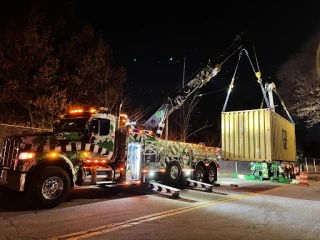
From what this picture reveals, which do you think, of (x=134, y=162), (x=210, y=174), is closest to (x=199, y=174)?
(x=210, y=174)

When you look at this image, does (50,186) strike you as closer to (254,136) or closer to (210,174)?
(210,174)

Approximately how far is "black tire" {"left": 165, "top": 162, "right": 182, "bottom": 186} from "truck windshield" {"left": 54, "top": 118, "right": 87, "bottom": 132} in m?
4.70

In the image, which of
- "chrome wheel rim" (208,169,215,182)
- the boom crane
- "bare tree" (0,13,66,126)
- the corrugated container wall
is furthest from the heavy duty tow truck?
"bare tree" (0,13,66,126)

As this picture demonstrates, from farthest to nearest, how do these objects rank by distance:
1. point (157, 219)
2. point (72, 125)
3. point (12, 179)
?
point (72, 125) < point (12, 179) < point (157, 219)

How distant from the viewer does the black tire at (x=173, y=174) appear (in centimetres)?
1245

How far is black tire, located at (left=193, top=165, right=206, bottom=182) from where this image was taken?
1398 cm

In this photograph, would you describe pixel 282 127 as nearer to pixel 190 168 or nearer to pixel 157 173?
pixel 190 168

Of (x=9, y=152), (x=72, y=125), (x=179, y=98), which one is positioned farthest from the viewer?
(x=179, y=98)

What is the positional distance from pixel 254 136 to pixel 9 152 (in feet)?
39.8

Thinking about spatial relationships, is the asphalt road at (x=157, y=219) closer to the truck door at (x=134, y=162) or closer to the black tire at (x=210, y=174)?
the truck door at (x=134, y=162)

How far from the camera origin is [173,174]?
41.9 ft

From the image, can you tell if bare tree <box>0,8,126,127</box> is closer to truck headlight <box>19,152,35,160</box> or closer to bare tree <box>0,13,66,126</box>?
bare tree <box>0,13,66,126</box>

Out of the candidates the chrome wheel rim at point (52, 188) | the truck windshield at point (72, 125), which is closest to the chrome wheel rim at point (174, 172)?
the truck windshield at point (72, 125)

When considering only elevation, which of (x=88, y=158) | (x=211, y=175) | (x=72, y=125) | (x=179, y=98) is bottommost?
(x=211, y=175)
